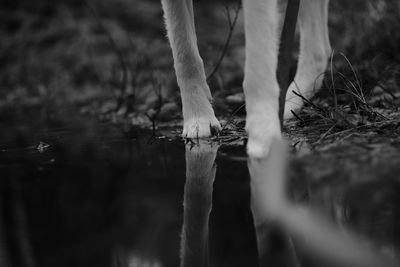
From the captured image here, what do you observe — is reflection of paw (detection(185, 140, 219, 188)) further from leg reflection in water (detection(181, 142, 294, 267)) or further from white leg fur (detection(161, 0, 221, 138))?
white leg fur (detection(161, 0, 221, 138))

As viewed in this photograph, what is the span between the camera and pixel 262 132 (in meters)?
2.43

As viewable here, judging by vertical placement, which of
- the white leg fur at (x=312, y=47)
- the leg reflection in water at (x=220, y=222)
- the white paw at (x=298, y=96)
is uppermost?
the white leg fur at (x=312, y=47)

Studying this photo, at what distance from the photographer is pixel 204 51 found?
6.07m

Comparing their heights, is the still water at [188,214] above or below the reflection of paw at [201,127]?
below

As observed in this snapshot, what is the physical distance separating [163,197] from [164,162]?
61cm

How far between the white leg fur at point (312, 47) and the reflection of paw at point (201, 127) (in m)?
0.81

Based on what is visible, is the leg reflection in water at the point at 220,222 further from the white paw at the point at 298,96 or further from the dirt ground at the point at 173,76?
the white paw at the point at 298,96

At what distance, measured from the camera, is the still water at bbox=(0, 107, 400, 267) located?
1.38 metres

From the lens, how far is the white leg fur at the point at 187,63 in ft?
10.4

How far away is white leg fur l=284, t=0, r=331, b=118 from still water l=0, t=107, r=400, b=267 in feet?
4.03

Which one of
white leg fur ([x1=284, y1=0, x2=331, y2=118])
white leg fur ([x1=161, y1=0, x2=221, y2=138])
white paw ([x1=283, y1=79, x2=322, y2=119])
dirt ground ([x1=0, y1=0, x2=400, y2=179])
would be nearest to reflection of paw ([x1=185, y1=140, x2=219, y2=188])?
dirt ground ([x1=0, y1=0, x2=400, y2=179])

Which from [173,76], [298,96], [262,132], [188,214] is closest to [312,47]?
[298,96]

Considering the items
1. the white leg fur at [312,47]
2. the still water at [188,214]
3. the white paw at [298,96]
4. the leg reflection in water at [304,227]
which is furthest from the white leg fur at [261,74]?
the white leg fur at [312,47]

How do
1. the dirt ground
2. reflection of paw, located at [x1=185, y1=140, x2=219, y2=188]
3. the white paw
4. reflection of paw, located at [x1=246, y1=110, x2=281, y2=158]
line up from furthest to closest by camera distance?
the white paw → the dirt ground → reflection of paw, located at [x1=246, y1=110, x2=281, y2=158] → reflection of paw, located at [x1=185, y1=140, x2=219, y2=188]
